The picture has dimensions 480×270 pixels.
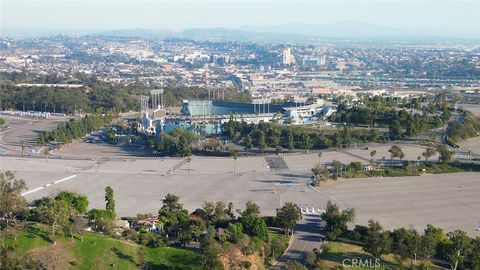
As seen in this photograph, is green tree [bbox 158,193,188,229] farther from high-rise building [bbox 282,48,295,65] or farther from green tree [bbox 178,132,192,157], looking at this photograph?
high-rise building [bbox 282,48,295,65]

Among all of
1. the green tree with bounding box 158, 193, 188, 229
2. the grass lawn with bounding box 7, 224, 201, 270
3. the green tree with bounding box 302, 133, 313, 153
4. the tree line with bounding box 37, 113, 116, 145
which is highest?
the green tree with bounding box 158, 193, 188, 229

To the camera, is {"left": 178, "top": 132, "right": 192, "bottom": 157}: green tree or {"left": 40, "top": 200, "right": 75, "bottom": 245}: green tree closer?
{"left": 40, "top": 200, "right": 75, "bottom": 245}: green tree

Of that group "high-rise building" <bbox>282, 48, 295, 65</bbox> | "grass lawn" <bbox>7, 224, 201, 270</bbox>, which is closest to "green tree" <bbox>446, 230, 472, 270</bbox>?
"grass lawn" <bbox>7, 224, 201, 270</bbox>

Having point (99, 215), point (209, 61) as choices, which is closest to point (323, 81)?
point (209, 61)

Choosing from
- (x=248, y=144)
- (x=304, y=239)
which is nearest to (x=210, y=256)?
(x=304, y=239)

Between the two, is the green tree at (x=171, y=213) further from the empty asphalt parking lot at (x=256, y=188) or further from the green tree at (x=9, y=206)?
the green tree at (x=9, y=206)

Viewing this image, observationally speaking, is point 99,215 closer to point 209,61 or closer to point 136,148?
point 136,148
